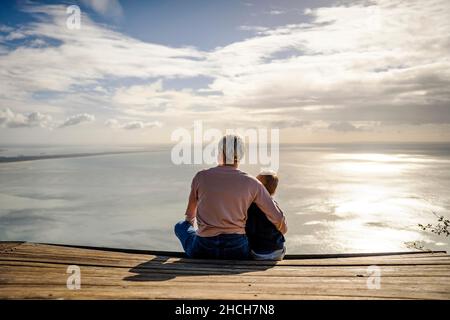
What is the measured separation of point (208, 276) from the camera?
4023 millimetres

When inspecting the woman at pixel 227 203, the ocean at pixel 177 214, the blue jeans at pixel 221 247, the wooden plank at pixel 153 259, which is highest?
the woman at pixel 227 203

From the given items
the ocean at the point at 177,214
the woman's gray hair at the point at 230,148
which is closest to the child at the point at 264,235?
the woman's gray hair at the point at 230,148

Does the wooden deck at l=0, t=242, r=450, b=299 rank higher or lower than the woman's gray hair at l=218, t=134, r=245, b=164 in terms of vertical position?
lower

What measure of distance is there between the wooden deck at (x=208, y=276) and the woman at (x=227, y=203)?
24 cm

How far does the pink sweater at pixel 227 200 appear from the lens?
4602 mm

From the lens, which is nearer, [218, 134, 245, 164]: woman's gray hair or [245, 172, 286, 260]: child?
[218, 134, 245, 164]: woman's gray hair

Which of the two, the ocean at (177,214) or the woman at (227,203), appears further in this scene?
the ocean at (177,214)

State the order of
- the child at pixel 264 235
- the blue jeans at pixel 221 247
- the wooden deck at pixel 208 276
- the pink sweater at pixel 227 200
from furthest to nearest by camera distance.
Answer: the child at pixel 264 235, the blue jeans at pixel 221 247, the pink sweater at pixel 227 200, the wooden deck at pixel 208 276

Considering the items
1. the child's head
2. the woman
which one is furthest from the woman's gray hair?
the child's head

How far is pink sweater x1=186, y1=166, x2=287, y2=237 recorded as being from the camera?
4602mm

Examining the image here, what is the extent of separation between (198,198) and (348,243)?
57459mm

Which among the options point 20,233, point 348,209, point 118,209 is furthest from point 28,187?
point 348,209

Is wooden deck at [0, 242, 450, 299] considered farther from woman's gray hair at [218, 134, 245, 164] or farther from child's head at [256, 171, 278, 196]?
woman's gray hair at [218, 134, 245, 164]

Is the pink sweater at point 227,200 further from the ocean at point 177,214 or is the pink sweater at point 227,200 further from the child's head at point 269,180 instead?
the ocean at point 177,214
